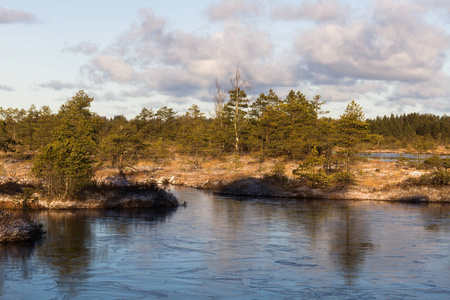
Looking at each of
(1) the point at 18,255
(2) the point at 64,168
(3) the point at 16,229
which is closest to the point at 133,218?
(2) the point at 64,168

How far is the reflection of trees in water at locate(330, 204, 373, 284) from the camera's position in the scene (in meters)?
16.4

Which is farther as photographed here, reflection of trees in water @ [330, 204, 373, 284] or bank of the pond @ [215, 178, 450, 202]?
bank of the pond @ [215, 178, 450, 202]

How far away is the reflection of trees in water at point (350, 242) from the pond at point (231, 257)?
0.16 ft

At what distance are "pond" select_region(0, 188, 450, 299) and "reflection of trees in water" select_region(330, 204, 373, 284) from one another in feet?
0.16

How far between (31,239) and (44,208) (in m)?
9.00

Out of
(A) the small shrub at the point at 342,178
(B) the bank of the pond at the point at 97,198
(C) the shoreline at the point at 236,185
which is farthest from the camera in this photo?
(A) the small shrub at the point at 342,178

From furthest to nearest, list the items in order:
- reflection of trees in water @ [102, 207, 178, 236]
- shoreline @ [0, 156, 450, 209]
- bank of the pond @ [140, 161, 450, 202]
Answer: bank of the pond @ [140, 161, 450, 202], shoreline @ [0, 156, 450, 209], reflection of trees in water @ [102, 207, 178, 236]

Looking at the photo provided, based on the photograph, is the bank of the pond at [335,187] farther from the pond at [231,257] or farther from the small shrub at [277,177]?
the pond at [231,257]

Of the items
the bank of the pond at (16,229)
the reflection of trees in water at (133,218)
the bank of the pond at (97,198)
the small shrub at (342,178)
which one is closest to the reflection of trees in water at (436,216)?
the small shrub at (342,178)

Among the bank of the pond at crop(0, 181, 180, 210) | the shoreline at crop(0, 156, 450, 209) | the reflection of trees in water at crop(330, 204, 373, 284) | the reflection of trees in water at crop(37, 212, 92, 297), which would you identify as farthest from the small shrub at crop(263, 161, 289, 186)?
the reflection of trees in water at crop(37, 212, 92, 297)

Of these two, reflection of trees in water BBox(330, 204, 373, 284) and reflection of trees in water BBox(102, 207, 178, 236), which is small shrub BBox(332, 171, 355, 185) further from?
reflection of trees in water BBox(102, 207, 178, 236)

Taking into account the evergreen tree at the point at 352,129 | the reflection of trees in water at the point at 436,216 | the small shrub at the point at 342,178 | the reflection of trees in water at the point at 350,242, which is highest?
the evergreen tree at the point at 352,129

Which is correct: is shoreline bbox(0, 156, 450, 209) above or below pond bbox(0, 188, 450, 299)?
above

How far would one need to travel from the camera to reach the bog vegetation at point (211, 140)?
1117 inches
